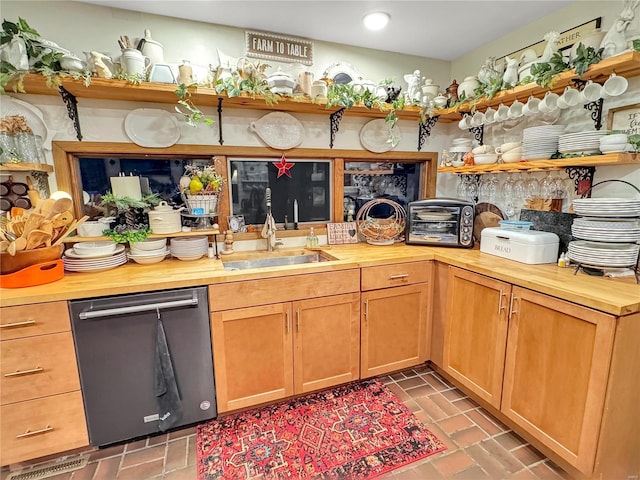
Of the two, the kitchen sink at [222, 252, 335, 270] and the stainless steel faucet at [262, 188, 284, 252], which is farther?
the stainless steel faucet at [262, 188, 284, 252]

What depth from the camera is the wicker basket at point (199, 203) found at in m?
2.15

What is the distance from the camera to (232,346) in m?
1.90

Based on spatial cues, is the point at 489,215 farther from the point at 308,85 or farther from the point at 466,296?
the point at 308,85

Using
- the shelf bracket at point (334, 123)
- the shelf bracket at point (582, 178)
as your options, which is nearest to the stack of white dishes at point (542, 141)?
the shelf bracket at point (582, 178)

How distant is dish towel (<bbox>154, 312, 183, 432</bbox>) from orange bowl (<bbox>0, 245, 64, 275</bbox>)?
65cm

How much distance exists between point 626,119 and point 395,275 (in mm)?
1534

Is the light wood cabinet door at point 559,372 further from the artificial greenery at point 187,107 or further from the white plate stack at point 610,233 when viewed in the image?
the artificial greenery at point 187,107

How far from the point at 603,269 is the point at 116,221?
2.89 m

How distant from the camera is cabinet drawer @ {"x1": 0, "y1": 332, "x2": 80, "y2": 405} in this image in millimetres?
1530

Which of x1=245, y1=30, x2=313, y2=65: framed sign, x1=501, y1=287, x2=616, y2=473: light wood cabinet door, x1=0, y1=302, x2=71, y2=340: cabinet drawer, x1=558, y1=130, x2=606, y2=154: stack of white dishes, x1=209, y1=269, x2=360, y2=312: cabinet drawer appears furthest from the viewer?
x1=245, y1=30, x2=313, y2=65: framed sign

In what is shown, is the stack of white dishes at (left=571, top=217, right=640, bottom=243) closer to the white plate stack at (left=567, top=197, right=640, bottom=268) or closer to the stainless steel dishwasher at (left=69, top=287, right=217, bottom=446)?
the white plate stack at (left=567, top=197, right=640, bottom=268)

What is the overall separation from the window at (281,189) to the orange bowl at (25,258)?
1109 millimetres

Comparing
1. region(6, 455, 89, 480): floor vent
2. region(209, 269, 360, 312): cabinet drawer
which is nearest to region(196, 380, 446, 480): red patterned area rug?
region(6, 455, 89, 480): floor vent

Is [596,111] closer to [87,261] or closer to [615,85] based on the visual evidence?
[615,85]
